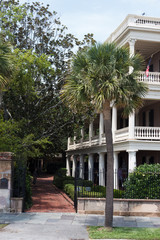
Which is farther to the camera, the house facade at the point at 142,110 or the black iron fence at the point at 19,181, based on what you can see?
the house facade at the point at 142,110

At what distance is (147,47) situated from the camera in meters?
22.1

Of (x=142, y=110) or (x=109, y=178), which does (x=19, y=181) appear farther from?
(x=142, y=110)

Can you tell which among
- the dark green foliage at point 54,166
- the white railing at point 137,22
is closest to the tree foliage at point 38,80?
the white railing at point 137,22

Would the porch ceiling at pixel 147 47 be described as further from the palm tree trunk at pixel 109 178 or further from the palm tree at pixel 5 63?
the palm tree trunk at pixel 109 178

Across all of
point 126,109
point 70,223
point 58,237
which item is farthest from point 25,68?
point 58,237

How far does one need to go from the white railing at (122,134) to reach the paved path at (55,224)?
25.1ft

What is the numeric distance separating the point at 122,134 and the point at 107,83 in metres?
10.2

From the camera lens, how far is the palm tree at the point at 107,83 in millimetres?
11102

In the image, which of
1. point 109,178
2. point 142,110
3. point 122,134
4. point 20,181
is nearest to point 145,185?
point 109,178

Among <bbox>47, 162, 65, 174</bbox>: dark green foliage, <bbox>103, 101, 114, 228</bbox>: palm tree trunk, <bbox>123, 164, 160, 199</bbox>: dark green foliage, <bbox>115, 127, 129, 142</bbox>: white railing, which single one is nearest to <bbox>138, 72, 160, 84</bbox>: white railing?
<bbox>115, 127, 129, 142</bbox>: white railing

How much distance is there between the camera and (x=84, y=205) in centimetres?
1379

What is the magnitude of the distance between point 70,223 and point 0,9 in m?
14.6

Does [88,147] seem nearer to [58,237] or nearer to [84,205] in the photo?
[84,205]

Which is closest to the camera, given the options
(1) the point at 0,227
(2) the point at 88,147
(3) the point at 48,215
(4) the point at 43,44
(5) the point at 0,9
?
(1) the point at 0,227
